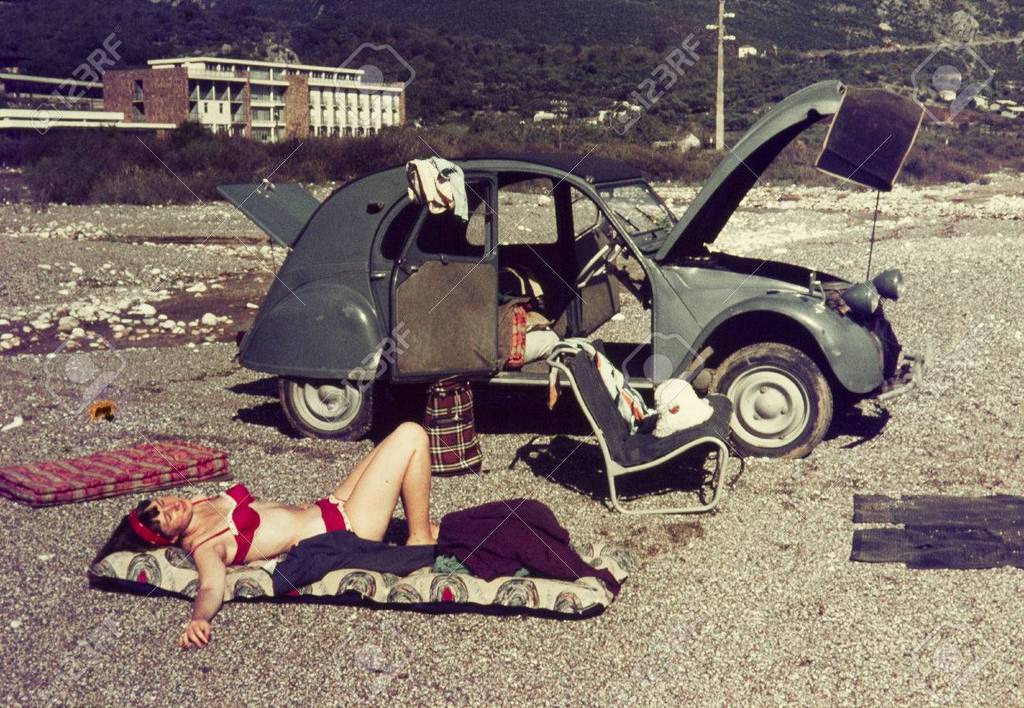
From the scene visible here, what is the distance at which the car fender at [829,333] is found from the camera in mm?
7270

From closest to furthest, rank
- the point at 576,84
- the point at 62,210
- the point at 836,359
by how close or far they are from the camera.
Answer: the point at 836,359 < the point at 62,210 < the point at 576,84

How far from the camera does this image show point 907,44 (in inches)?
2852

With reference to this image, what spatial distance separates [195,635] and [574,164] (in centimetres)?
441

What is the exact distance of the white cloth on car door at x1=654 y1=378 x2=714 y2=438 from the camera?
670 centimetres

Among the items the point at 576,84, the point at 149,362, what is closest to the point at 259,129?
the point at 576,84

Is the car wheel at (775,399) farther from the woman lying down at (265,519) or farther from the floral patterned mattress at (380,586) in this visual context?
the woman lying down at (265,519)

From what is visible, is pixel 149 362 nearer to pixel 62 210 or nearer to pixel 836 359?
pixel 836 359

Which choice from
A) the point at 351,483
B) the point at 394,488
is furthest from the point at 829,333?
the point at 351,483

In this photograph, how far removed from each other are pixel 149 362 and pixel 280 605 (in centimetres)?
623

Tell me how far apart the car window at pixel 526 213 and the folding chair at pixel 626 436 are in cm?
976

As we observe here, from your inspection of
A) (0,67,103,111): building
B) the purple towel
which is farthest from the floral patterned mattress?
(0,67,103,111): building

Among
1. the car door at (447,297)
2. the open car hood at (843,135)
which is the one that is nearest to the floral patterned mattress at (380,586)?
the car door at (447,297)

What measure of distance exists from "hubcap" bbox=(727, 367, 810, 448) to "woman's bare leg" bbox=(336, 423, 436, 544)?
262cm

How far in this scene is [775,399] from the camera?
747cm
